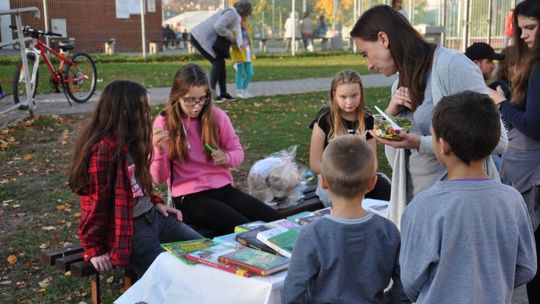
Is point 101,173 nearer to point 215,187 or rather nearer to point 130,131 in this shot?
point 130,131

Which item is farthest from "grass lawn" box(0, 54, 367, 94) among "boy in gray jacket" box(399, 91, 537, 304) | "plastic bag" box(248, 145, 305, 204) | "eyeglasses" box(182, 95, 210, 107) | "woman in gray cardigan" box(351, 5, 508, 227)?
"boy in gray jacket" box(399, 91, 537, 304)

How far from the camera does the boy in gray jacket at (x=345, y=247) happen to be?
7.95 feet

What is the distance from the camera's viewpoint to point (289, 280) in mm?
2445

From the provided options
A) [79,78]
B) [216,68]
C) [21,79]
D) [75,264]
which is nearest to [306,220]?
[75,264]

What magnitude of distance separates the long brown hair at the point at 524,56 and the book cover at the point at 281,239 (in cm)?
144

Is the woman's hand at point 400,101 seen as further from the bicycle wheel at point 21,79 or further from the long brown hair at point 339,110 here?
the bicycle wheel at point 21,79

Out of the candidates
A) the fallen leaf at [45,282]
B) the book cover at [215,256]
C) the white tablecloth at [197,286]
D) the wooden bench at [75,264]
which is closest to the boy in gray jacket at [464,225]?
the white tablecloth at [197,286]

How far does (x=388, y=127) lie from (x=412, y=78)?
0.29 metres

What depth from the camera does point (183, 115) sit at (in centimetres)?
441

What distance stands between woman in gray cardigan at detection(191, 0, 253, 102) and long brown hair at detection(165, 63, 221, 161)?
6327mm

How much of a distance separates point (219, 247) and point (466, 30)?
22092 millimetres

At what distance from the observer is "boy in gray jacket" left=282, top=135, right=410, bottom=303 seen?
2424 millimetres

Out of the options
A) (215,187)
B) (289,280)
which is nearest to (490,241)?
(289,280)

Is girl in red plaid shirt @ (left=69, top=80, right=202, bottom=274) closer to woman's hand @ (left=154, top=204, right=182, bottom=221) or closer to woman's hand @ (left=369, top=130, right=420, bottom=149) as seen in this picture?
woman's hand @ (left=154, top=204, right=182, bottom=221)
